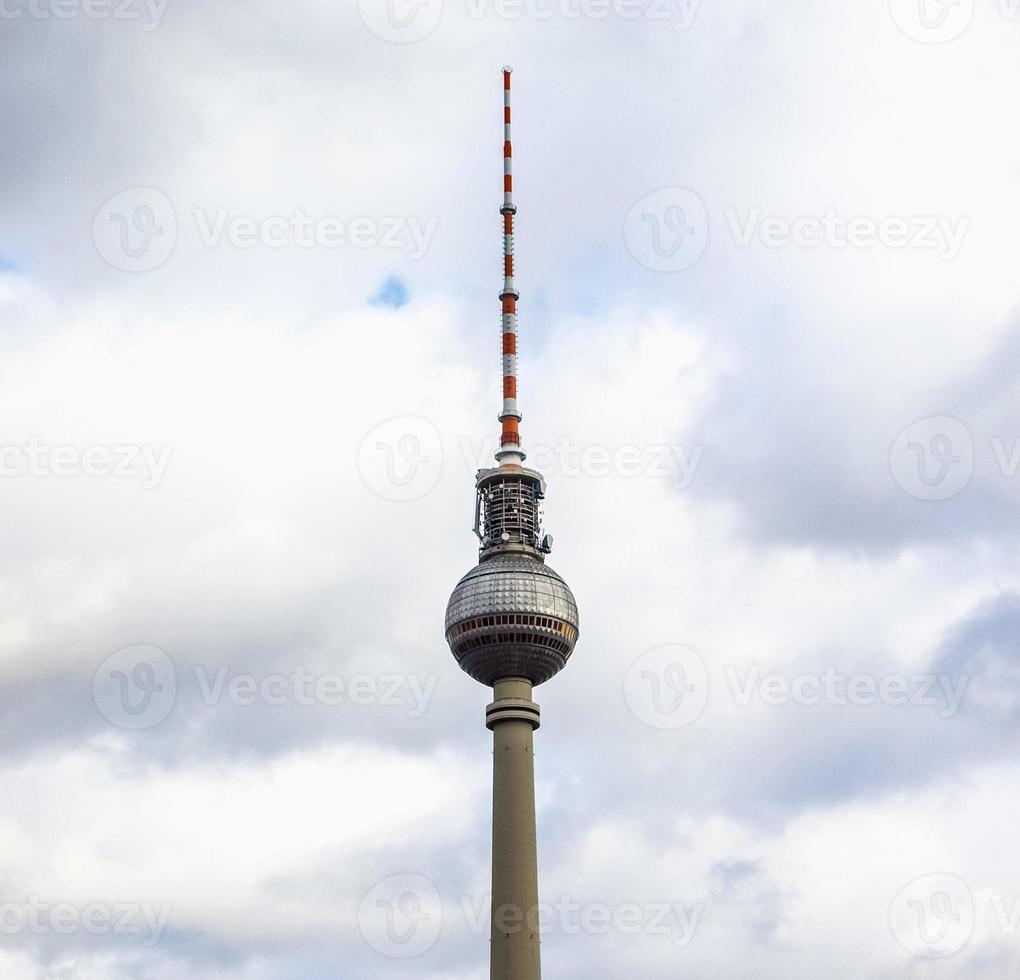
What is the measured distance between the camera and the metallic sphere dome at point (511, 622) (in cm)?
18725

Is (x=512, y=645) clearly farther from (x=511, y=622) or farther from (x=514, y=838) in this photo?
(x=514, y=838)

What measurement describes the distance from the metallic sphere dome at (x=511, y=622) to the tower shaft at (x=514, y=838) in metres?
2.23

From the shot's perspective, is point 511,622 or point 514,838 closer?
point 514,838

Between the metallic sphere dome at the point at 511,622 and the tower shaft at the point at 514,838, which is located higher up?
A: the metallic sphere dome at the point at 511,622

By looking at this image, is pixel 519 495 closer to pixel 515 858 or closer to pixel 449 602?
pixel 449 602

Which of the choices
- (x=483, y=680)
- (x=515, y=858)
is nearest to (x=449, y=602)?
(x=483, y=680)

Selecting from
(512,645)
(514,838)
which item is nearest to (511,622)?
(512,645)

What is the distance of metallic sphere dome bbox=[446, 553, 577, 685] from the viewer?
187 metres

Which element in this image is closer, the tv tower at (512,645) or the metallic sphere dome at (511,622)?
the tv tower at (512,645)

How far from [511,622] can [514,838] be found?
22.3 metres

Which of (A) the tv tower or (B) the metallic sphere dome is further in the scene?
(B) the metallic sphere dome

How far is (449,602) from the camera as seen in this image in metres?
194

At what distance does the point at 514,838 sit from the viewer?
179000mm

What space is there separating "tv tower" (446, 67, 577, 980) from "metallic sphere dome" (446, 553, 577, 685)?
10cm
